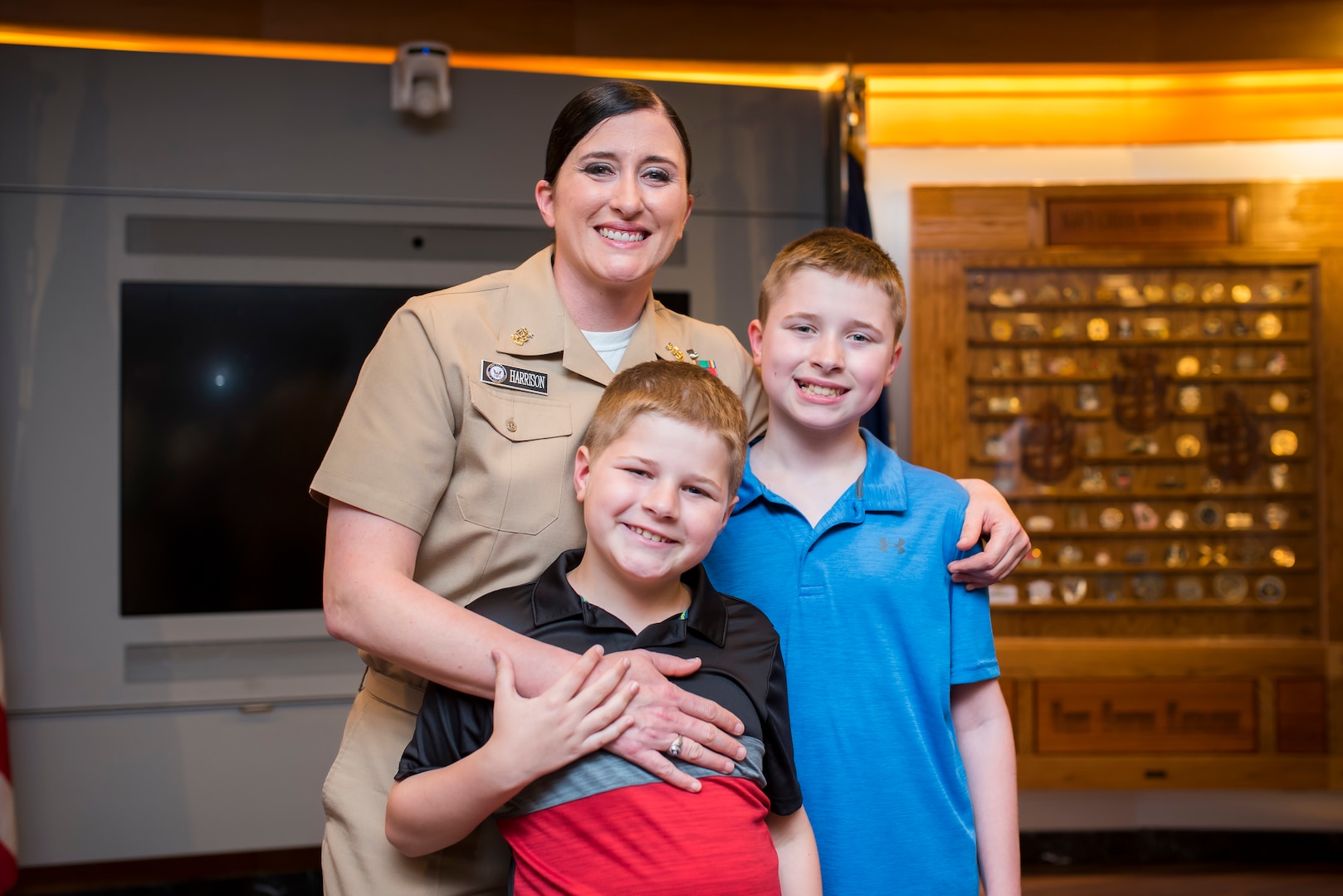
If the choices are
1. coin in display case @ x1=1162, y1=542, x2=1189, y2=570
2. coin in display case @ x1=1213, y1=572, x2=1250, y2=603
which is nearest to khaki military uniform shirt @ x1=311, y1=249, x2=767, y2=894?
coin in display case @ x1=1162, y1=542, x2=1189, y2=570

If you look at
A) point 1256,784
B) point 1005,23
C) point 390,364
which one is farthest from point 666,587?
point 1256,784

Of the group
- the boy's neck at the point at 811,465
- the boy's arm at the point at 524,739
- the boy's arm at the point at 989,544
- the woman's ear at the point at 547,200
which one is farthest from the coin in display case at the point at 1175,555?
the boy's arm at the point at 524,739

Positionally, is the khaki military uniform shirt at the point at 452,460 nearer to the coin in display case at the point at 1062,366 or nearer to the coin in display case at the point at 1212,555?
Answer: the coin in display case at the point at 1062,366

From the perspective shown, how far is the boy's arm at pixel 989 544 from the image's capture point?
4.39ft

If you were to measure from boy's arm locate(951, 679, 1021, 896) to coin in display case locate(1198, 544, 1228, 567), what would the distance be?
2.98 meters

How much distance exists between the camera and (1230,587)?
3914mm

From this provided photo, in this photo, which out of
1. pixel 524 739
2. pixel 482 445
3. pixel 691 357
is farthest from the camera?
pixel 691 357

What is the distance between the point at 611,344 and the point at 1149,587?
324 centimetres

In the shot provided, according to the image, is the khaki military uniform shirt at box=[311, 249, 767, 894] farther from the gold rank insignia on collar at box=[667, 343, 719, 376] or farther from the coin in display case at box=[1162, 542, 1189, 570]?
the coin in display case at box=[1162, 542, 1189, 570]

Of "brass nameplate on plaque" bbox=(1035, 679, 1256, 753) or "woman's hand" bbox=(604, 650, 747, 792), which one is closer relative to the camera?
"woman's hand" bbox=(604, 650, 747, 792)

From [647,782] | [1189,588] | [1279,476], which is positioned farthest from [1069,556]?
[647,782]

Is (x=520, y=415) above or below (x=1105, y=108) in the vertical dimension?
Answer: below

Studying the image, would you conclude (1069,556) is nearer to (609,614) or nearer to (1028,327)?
(1028,327)

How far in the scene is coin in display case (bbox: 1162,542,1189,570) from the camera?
154 inches
